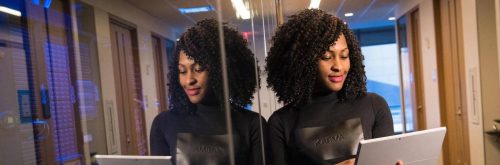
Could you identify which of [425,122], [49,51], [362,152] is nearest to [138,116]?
[49,51]

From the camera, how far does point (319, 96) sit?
960mm

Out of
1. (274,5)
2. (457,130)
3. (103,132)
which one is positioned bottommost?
(457,130)

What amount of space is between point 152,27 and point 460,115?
3.18 meters

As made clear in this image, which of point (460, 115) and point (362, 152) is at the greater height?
point (362, 152)

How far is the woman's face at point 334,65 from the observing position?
3.05 feet

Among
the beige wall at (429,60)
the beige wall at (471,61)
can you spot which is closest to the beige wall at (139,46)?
the beige wall at (471,61)

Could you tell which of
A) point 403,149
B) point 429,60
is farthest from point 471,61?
point 403,149

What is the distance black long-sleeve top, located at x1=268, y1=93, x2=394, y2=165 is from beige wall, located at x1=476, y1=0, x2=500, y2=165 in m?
1.94

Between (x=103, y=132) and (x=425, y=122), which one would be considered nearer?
(x=103, y=132)

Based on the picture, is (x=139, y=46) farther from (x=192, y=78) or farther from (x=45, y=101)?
(x=45, y=101)

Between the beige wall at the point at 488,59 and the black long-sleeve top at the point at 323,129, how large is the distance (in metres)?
1.94

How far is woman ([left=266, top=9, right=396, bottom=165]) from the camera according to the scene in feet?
2.99

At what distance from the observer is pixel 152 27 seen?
1.22ft

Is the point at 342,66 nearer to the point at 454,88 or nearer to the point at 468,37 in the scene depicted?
the point at 468,37
